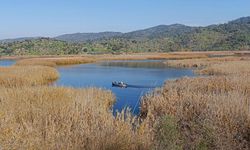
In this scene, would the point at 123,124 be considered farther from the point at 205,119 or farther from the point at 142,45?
the point at 142,45

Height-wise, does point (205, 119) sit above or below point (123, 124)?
below

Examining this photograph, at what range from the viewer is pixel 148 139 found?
6.64 m

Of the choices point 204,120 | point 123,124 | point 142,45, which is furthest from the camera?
point 142,45

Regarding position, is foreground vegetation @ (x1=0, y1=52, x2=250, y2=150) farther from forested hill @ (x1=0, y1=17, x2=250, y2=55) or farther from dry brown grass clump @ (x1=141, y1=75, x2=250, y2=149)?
forested hill @ (x1=0, y1=17, x2=250, y2=55)

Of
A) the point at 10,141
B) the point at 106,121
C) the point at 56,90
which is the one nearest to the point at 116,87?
the point at 56,90

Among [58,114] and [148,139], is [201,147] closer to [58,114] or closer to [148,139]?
[148,139]

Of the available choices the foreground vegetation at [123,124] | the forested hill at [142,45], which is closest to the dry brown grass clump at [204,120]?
the foreground vegetation at [123,124]

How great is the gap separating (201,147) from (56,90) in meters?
9.14

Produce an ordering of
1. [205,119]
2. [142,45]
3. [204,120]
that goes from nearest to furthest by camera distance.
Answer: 1. [204,120]
2. [205,119]
3. [142,45]

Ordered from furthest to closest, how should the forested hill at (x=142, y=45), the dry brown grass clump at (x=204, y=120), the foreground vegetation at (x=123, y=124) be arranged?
the forested hill at (x=142, y=45)
the dry brown grass clump at (x=204, y=120)
the foreground vegetation at (x=123, y=124)

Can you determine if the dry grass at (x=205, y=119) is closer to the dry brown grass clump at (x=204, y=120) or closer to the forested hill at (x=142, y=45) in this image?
the dry brown grass clump at (x=204, y=120)

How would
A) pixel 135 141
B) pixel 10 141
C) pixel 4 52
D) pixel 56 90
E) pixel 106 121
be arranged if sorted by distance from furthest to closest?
pixel 4 52 → pixel 56 90 → pixel 106 121 → pixel 135 141 → pixel 10 141

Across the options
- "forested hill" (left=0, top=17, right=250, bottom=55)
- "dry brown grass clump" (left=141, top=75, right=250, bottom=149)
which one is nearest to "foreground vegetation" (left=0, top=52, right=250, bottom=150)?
"dry brown grass clump" (left=141, top=75, right=250, bottom=149)

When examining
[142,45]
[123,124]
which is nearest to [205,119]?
[123,124]
